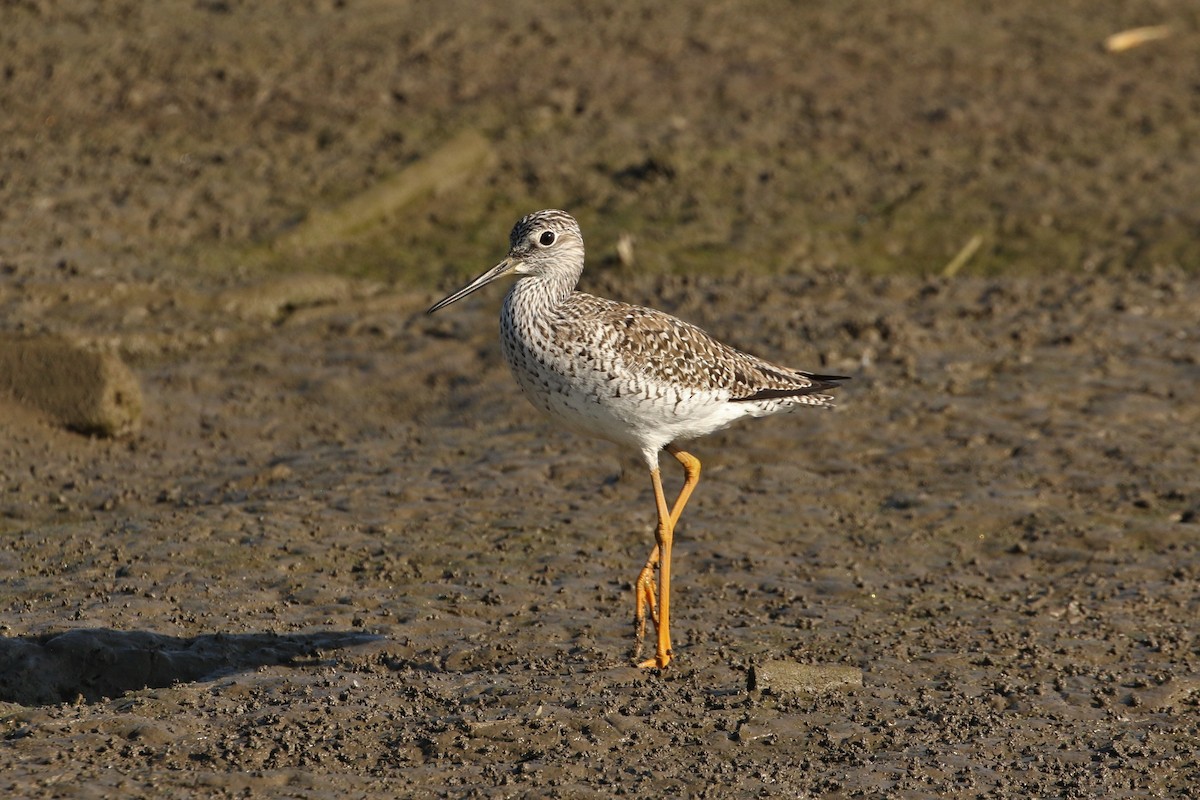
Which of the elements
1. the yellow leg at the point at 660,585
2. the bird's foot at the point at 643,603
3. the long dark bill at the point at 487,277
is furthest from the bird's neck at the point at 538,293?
the bird's foot at the point at 643,603

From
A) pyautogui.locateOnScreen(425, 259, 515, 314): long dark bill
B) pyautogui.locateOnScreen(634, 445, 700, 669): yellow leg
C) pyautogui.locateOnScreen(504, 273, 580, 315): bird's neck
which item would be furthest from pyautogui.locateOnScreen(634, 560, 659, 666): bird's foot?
pyautogui.locateOnScreen(425, 259, 515, 314): long dark bill

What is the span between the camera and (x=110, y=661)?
23.0 ft

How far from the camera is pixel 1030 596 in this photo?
826 centimetres

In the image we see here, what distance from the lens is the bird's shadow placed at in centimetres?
692

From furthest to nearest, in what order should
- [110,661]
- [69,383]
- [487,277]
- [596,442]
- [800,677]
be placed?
[596,442] → [69,383] → [487,277] → [110,661] → [800,677]

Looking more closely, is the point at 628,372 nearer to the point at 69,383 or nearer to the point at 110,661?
the point at 110,661

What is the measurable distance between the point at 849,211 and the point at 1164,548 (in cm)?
584

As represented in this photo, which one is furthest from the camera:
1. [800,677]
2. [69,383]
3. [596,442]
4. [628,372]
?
[596,442]

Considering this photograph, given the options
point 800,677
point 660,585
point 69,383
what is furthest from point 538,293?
point 69,383

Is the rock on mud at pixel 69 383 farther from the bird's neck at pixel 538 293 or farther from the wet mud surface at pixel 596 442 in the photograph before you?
the bird's neck at pixel 538 293

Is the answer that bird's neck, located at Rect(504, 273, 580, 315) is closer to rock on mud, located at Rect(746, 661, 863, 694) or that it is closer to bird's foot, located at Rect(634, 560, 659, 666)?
→ bird's foot, located at Rect(634, 560, 659, 666)

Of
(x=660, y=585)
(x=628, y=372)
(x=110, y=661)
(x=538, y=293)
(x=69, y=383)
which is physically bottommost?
(x=110, y=661)

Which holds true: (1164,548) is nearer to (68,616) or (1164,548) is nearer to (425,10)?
(68,616)

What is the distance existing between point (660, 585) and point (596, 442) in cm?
287
